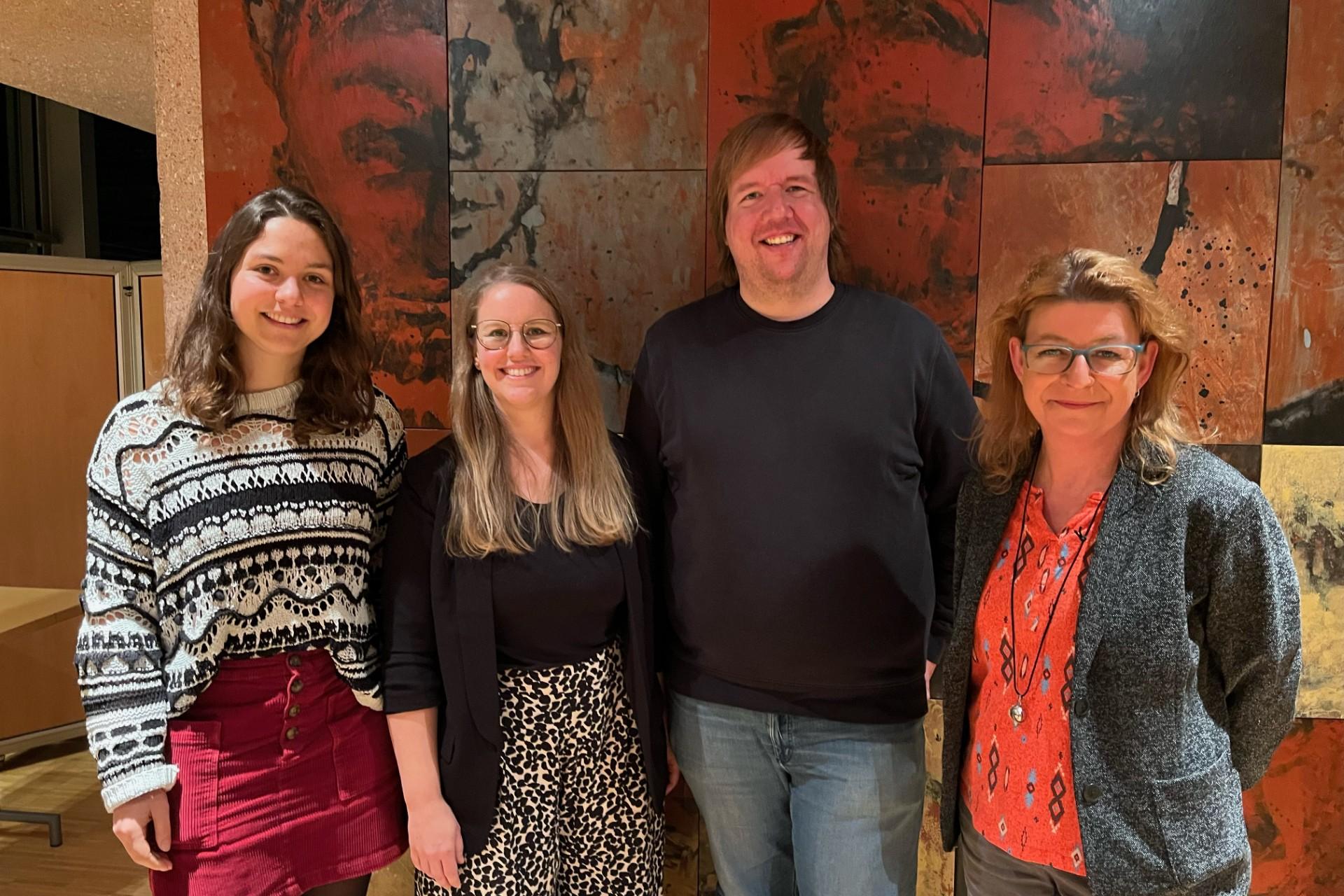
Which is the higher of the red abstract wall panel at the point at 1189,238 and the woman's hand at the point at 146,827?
the red abstract wall panel at the point at 1189,238

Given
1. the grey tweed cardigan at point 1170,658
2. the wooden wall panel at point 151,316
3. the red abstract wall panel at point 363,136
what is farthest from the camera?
the wooden wall panel at point 151,316

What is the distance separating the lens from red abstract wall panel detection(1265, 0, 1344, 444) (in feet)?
6.27

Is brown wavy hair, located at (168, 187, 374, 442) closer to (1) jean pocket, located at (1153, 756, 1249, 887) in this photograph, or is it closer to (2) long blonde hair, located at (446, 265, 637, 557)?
(2) long blonde hair, located at (446, 265, 637, 557)

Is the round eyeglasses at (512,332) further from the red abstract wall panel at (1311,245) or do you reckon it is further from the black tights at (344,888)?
the red abstract wall panel at (1311,245)

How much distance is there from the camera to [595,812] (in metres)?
1.65

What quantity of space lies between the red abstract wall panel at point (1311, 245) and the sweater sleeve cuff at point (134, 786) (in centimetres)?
236

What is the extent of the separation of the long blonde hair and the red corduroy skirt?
36 cm

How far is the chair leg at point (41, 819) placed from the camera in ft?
10.1

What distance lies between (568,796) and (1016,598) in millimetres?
892

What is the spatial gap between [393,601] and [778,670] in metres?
0.73

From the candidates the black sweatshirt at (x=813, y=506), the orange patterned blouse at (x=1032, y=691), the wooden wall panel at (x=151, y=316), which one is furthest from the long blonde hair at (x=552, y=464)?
the wooden wall panel at (x=151, y=316)

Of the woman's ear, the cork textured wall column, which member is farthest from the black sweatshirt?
the cork textured wall column

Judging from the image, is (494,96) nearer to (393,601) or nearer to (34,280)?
(393,601)

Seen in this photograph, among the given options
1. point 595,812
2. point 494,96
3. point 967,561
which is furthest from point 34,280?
point 967,561
